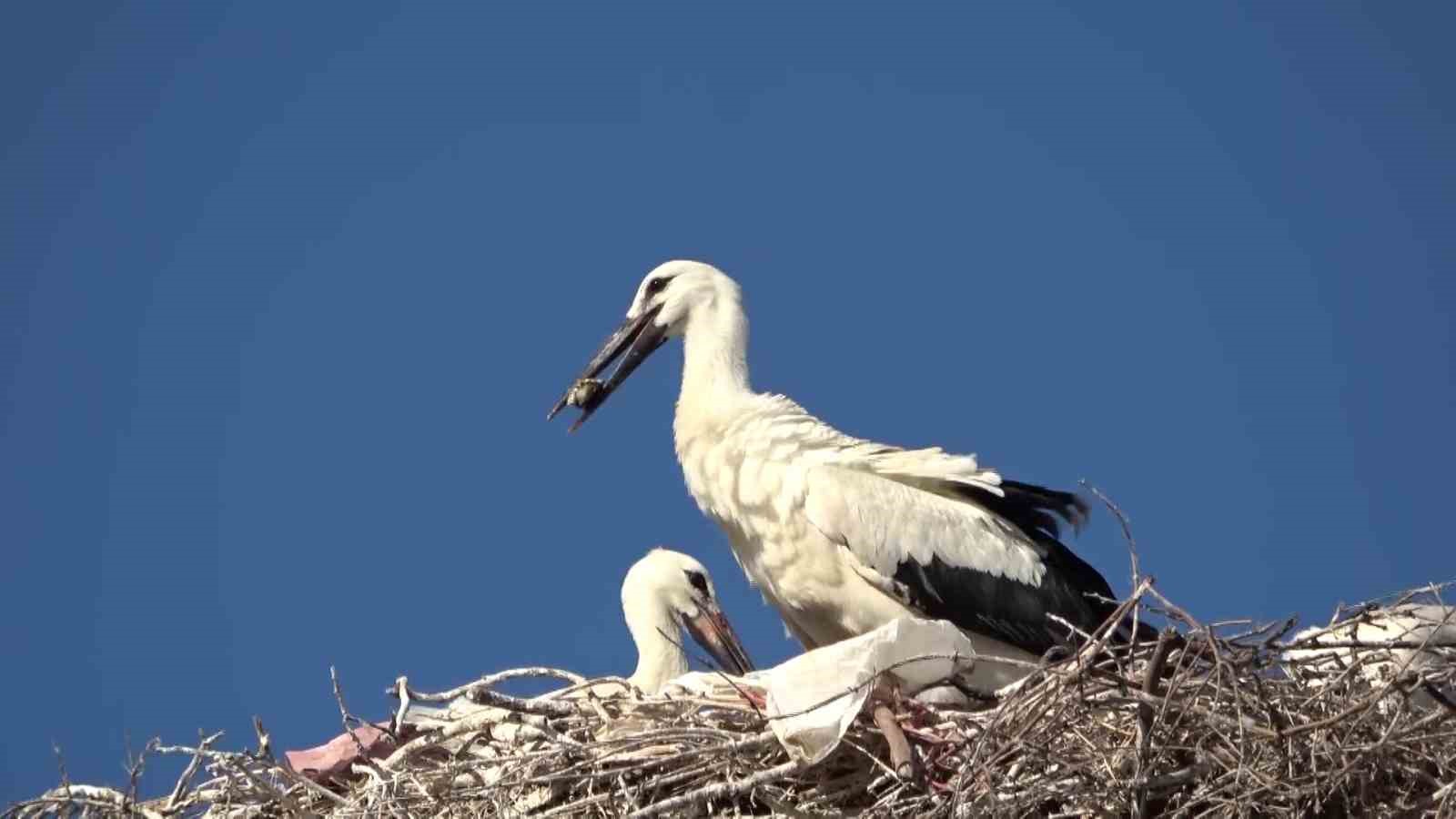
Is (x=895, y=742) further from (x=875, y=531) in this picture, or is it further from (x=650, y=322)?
(x=650, y=322)

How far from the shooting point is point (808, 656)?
570 centimetres

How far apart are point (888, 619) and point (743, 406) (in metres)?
0.84

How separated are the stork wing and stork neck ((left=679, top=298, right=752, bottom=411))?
0.57 metres

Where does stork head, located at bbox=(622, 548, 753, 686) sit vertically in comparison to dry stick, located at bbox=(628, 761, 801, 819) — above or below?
above

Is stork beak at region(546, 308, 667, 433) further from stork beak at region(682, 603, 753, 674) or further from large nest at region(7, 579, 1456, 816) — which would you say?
large nest at region(7, 579, 1456, 816)

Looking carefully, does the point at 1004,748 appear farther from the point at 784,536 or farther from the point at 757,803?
the point at 784,536

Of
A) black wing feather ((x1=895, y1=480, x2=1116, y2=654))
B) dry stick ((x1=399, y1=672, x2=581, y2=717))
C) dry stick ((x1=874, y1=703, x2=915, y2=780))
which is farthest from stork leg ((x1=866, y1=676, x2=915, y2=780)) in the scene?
black wing feather ((x1=895, y1=480, x2=1116, y2=654))

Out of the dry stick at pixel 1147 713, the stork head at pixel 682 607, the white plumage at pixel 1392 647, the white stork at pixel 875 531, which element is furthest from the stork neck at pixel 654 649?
the dry stick at pixel 1147 713

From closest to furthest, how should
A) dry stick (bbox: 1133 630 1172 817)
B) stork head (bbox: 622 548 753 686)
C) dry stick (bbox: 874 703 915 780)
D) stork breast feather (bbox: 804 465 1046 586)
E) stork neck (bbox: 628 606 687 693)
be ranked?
dry stick (bbox: 1133 630 1172 817)
dry stick (bbox: 874 703 915 780)
stork breast feather (bbox: 804 465 1046 586)
stork neck (bbox: 628 606 687 693)
stork head (bbox: 622 548 753 686)

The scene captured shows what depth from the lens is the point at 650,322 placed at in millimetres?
7848

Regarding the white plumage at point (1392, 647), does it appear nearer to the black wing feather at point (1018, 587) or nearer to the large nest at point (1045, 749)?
the large nest at point (1045, 749)

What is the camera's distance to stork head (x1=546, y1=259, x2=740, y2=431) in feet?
25.5

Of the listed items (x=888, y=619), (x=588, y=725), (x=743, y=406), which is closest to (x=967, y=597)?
(x=888, y=619)

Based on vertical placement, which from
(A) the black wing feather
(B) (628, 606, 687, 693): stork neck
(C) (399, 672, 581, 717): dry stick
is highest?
(B) (628, 606, 687, 693): stork neck
